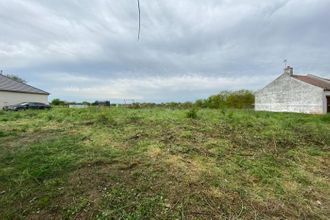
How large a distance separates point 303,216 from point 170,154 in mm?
2286

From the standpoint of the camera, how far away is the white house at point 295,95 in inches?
808

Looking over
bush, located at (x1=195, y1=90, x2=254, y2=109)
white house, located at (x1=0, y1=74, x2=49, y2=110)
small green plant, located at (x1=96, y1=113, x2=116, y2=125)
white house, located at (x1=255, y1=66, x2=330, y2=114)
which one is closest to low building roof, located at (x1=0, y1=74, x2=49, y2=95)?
white house, located at (x1=0, y1=74, x2=49, y2=110)

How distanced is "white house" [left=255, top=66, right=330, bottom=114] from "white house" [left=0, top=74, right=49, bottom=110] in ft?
88.9

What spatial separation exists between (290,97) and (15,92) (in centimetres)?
2898

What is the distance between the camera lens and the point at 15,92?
80.5 ft

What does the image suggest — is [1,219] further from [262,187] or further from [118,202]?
[262,187]

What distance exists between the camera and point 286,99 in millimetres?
24266

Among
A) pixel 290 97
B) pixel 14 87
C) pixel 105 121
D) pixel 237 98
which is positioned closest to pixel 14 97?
pixel 14 87

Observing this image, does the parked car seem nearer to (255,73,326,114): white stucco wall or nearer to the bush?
the bush

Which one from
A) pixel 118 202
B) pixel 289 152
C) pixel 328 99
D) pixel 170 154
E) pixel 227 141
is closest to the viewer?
pixel 118 202

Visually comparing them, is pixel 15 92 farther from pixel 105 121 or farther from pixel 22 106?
pixel 105 121

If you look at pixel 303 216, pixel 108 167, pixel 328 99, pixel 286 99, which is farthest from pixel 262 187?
pixel 286 99

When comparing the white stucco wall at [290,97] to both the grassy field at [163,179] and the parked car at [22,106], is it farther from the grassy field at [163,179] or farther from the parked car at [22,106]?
the parked car at [22,106]

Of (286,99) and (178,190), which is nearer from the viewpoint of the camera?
(178,190)
